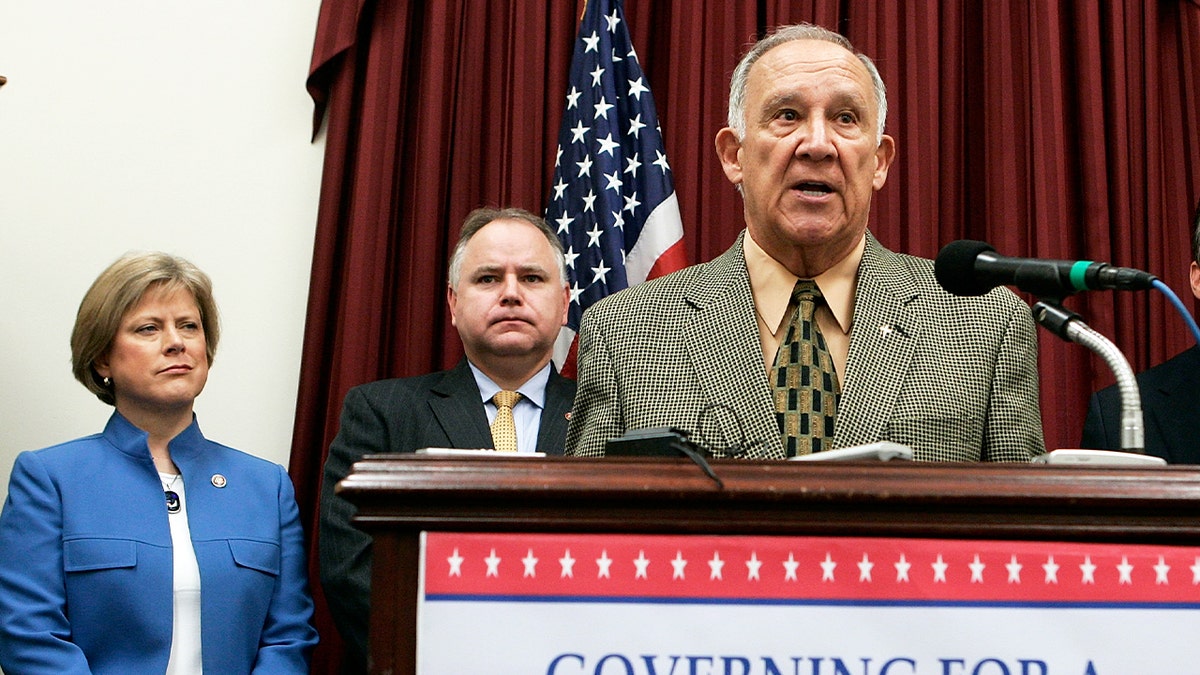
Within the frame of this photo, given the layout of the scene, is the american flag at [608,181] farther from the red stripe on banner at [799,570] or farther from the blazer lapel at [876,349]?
the red stripe on banner at [799,570]

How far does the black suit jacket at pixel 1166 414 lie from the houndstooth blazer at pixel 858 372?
67cm

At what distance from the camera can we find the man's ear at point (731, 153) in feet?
7.23

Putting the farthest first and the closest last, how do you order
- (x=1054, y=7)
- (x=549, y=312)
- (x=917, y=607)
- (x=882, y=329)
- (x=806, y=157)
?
(x=1054, y=7) < (x=549, y=312) < (x=806, y=157) < (x=882, y=329) < (x=917, y=607)

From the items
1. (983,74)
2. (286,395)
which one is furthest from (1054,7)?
(286,395)

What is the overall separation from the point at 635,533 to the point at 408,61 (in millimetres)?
2578

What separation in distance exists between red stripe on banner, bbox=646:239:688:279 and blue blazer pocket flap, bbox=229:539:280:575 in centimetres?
118

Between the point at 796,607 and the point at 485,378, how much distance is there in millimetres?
1939

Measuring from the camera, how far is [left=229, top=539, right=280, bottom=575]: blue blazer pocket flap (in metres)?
2.69

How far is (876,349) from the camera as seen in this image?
1.88m

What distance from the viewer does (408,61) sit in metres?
3.57

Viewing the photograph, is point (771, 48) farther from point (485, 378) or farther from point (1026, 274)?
point (485, 378)

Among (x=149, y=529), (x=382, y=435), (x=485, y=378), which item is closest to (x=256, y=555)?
(x=149, y=529)

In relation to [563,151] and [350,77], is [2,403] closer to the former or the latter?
[350,77]

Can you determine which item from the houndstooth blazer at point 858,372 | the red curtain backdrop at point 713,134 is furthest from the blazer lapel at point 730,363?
the red curtain backdrop at point 713,134
